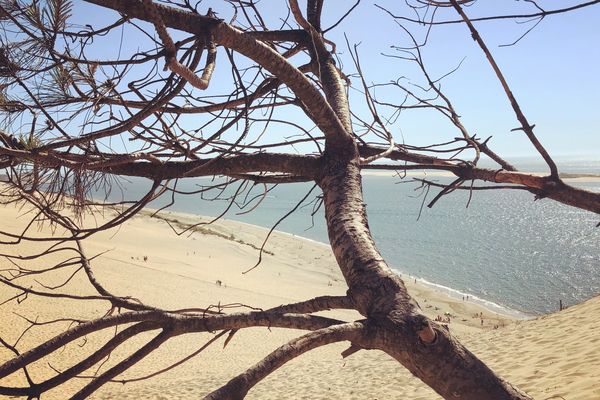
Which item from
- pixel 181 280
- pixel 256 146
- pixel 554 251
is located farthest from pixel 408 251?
pixel 256 146

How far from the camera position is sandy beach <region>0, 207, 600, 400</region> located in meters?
7.55

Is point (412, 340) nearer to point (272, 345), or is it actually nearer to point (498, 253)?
point (272, 345)

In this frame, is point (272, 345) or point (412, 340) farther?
point (272, 345)

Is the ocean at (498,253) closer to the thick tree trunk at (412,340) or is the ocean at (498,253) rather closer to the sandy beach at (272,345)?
the sandy beach at (272,345)

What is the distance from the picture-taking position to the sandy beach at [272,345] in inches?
297

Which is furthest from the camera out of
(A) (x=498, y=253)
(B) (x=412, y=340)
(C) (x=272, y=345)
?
(A) (x=498, y=253)

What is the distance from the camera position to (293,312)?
154 cm

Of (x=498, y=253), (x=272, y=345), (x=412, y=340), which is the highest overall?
(x=412, y=340)

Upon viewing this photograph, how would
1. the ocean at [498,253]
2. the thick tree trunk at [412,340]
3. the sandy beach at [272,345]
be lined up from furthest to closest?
1. the ocean at [498,253]
2. the sandy beach at [272,345]
3. the thick tree trunk at [412,340]

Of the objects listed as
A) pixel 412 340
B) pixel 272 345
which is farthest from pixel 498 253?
pixel 412 340

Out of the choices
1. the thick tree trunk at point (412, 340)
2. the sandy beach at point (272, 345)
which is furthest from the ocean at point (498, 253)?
the thick tree trunk at point (412, 340)

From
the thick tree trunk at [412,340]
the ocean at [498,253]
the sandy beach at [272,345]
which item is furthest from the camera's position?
the ocean at [498,253]

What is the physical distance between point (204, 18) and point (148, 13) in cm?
23

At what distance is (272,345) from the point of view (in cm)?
1262
